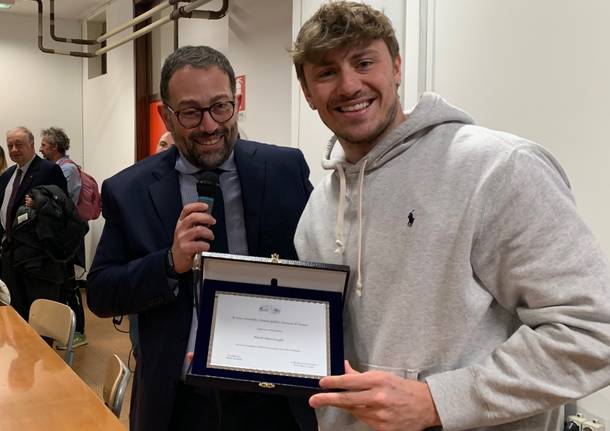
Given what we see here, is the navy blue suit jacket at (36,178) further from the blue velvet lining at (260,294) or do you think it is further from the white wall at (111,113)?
the blue velvet lining at (260,294)

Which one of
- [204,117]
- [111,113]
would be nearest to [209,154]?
[204,117]

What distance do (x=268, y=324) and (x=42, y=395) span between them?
1.15m

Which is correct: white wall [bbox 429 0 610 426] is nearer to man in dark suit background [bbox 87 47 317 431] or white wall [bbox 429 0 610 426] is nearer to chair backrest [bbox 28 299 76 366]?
man in dark suit background [bbox 87 47 317 431]

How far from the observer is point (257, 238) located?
1.61 meters

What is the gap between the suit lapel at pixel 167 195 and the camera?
5.19 ft

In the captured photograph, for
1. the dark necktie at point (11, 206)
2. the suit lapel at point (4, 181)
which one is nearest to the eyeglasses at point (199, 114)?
the dark necktie at point (11, 206)

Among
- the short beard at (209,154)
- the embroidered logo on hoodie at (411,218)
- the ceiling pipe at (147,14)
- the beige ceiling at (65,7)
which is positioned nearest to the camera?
the embroidered logo on hoodie at (411,218)

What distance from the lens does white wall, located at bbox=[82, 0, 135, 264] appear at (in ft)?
23.5

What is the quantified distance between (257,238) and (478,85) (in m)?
1.22

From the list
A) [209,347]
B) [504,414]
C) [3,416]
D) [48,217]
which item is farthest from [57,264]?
[504,414]

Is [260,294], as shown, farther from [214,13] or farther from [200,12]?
[200,12]

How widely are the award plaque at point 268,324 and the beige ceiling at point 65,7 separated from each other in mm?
7233

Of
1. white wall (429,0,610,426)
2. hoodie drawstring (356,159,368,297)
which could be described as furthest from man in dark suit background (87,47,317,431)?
white wall (429,0,610,426)

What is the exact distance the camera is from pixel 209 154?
157cm
